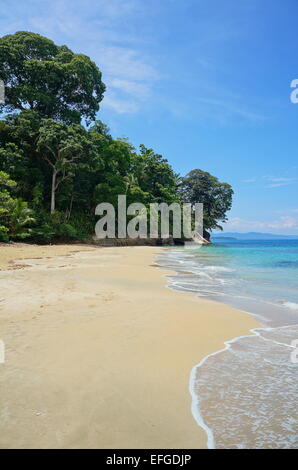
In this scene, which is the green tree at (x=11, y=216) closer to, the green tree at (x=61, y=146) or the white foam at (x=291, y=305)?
the green tree at (x=61, y=146)

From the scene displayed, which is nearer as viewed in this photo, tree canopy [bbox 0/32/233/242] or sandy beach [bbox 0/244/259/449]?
sandy beach [bbox 0/244/259/449]

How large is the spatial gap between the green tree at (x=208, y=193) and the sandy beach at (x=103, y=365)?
51950 mm

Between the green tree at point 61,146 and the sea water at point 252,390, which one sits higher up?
the green tree at point 61,146

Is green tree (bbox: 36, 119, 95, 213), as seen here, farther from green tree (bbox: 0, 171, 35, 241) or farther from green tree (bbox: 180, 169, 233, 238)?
green tree (bbox: 180, 169, 233, 238)

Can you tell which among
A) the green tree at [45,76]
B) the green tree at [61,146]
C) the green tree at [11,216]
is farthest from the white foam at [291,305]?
the green tree at [45,76]

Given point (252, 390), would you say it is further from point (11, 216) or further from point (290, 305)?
point (11, 216)

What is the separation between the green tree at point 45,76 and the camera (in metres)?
24.8

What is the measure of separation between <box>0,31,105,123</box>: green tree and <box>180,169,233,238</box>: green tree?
103 feet

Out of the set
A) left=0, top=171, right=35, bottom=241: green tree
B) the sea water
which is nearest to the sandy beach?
the sea water

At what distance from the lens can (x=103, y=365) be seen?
292 cm

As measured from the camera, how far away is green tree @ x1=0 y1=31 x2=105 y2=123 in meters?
24.8

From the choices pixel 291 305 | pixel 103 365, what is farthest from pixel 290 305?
pixel 103 365

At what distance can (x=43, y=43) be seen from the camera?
2661 cm
